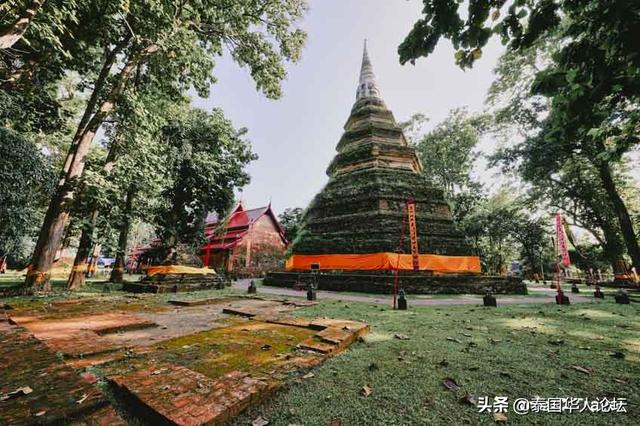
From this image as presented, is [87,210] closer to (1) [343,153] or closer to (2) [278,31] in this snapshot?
(2) [278,31]

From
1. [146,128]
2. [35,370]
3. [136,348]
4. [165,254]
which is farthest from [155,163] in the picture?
[35,370]

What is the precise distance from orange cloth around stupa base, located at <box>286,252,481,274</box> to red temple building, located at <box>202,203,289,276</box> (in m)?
13.5

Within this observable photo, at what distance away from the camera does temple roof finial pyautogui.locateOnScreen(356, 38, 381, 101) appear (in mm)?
23422

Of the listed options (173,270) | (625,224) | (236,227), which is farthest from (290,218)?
(625,224)

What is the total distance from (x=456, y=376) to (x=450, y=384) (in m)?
0.24

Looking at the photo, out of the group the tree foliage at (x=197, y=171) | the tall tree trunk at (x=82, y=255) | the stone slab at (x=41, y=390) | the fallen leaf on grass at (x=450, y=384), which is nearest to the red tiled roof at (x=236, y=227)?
the tree foliage at (x=197, y=171)

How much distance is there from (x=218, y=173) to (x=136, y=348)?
14.0 metres

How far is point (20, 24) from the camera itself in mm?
5543

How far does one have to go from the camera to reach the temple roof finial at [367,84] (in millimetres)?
23422

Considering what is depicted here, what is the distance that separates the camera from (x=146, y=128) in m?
9.36

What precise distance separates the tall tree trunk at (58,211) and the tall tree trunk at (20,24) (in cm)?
339

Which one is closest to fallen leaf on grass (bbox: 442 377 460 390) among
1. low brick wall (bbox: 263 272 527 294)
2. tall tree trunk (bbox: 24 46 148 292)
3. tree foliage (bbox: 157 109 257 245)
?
low brick wall (bbox: 263 272 527 294)

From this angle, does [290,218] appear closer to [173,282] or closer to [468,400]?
[173,282]

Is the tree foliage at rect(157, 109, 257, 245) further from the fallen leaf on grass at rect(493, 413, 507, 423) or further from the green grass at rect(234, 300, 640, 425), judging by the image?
the fallen leaf on grass at rect(493, 413, 507, 423)
